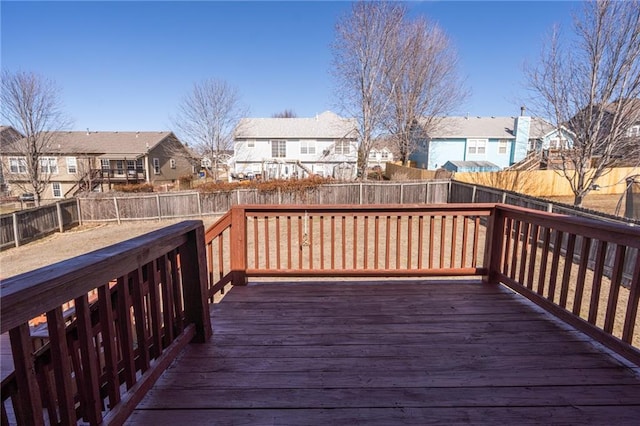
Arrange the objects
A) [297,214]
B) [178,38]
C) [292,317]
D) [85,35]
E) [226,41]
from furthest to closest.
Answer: [226,41], [178,38], [85,35], [297,214], [292,317]

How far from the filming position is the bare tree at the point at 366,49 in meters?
15.3

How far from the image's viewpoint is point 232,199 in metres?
14.7

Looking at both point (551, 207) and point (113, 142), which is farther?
point (113, 142)

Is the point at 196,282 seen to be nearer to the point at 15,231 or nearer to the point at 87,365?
the point at 87,365

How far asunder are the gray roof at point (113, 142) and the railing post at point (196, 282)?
2504 cm

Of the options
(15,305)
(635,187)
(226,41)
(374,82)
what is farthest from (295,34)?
(15,305)

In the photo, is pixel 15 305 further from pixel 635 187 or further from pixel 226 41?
pixel 226 41

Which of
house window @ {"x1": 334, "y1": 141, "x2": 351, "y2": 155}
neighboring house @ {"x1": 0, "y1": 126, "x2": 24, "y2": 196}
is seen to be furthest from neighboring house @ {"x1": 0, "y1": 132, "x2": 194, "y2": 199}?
house window @ {"x1": 334, "y1": 141, "x2": 351, "y2": 155}

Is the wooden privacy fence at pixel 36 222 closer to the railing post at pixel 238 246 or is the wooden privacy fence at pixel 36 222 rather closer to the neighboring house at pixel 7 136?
the neighboring house at pixel 7 136

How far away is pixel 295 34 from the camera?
1664cm

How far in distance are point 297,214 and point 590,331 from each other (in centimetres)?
260

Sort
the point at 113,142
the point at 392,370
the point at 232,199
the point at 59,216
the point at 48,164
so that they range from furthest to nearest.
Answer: the point at 113,142 < the point at 48,164 < the point at 232,199 < the point at 59,216 < the point at 392,370

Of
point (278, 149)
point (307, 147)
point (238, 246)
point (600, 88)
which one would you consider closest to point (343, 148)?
point (307, 147)

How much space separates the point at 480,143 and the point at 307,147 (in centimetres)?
1281
